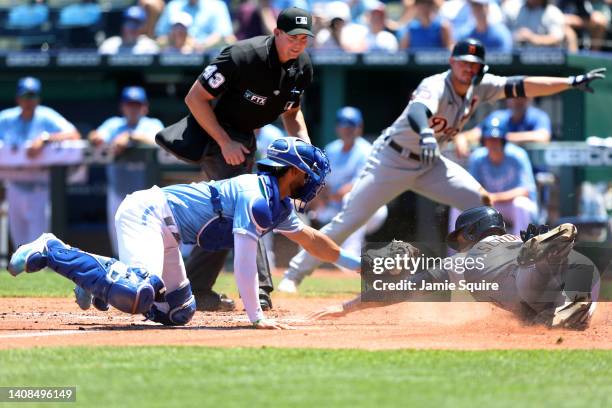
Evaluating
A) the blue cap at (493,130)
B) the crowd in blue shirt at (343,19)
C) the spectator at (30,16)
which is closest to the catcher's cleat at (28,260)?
the blue cap at (493,130)

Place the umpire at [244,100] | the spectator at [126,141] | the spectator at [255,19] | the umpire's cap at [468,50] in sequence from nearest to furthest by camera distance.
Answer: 1. the umpire at [244,100]
2. the umpire's cap at [468,50]
3. the spectator at [126,141]
4. the spectator at [255,19]

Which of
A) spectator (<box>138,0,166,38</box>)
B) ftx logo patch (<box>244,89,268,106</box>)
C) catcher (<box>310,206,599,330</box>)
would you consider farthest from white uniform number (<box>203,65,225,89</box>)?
spectator (<box>138,0,166,38</box>)

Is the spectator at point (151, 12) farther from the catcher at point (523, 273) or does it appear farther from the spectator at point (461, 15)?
the catcher at point (523, 273)

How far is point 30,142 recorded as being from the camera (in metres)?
13.0

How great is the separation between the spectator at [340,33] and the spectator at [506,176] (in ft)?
8.45

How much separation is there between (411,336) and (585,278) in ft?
3.66

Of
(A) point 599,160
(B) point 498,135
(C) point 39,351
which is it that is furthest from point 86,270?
(A) point 599,160

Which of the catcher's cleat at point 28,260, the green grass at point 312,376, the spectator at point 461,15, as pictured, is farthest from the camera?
the spectator at point 461,15

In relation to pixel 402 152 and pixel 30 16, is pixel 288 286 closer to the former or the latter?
pixel 402 152

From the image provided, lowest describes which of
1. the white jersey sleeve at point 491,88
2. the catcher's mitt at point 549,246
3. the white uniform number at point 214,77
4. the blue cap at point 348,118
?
the catcher's mitt at point 549,246

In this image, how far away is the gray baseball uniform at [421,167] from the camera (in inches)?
349

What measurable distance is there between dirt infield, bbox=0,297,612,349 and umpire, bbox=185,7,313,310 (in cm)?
41

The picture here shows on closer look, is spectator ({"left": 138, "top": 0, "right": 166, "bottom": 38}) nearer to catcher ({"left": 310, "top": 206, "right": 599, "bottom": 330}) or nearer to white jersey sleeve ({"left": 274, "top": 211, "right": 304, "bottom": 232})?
catcher ({"left": 310, "top": 206, "right": 599, "bottom": 330})

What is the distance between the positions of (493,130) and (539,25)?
225 cm
